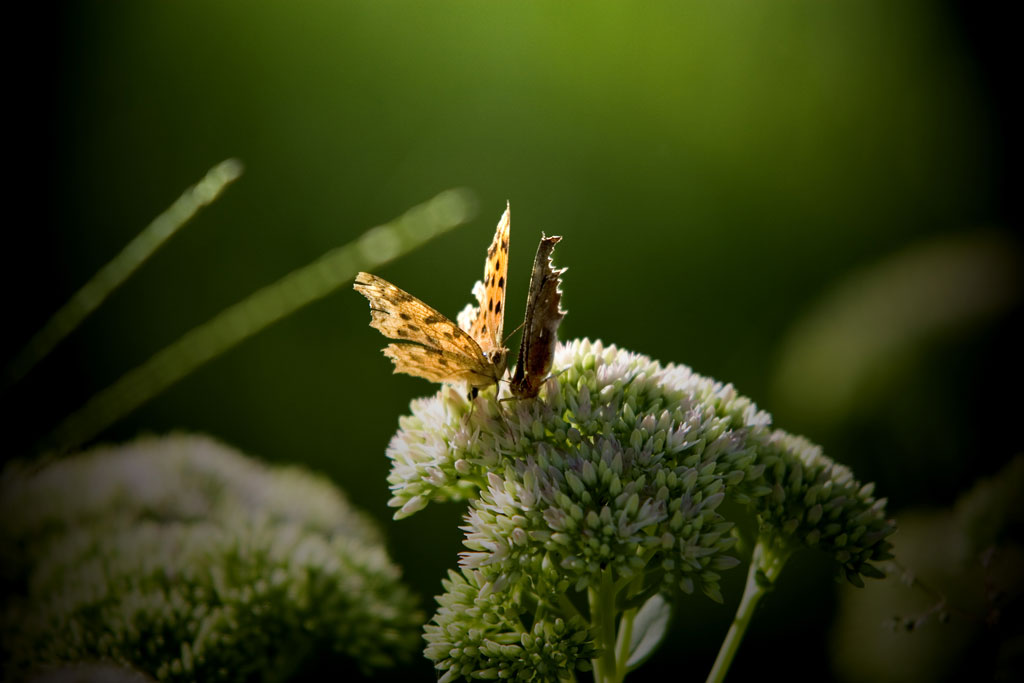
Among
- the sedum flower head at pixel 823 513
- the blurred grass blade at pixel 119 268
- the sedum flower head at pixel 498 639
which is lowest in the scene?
the sedum flower head at pixel 498 639

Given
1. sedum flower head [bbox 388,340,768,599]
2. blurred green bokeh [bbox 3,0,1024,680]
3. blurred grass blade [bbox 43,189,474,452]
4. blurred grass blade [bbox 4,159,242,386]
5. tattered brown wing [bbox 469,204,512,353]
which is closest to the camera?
sedum flower head [bbox 388,340,768,599]

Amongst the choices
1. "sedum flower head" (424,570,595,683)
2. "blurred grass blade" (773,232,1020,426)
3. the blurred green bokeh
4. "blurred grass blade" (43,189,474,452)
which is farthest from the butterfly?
"blurred grass blade" (773,232,1020,426)

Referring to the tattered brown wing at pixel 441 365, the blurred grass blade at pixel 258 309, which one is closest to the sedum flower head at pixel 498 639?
the tattered brown wing at pixel 441 365

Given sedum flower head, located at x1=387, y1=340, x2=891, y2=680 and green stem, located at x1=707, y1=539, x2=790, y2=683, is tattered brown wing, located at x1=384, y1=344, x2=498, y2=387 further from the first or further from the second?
green stem, located at x1=707, y1=539, x2=790, y2=683

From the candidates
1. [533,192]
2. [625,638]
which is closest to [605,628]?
[625,638]

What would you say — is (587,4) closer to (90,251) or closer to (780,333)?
(780,333)

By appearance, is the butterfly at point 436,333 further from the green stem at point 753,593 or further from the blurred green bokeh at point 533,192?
the blurred green bokeh at point 533,192
